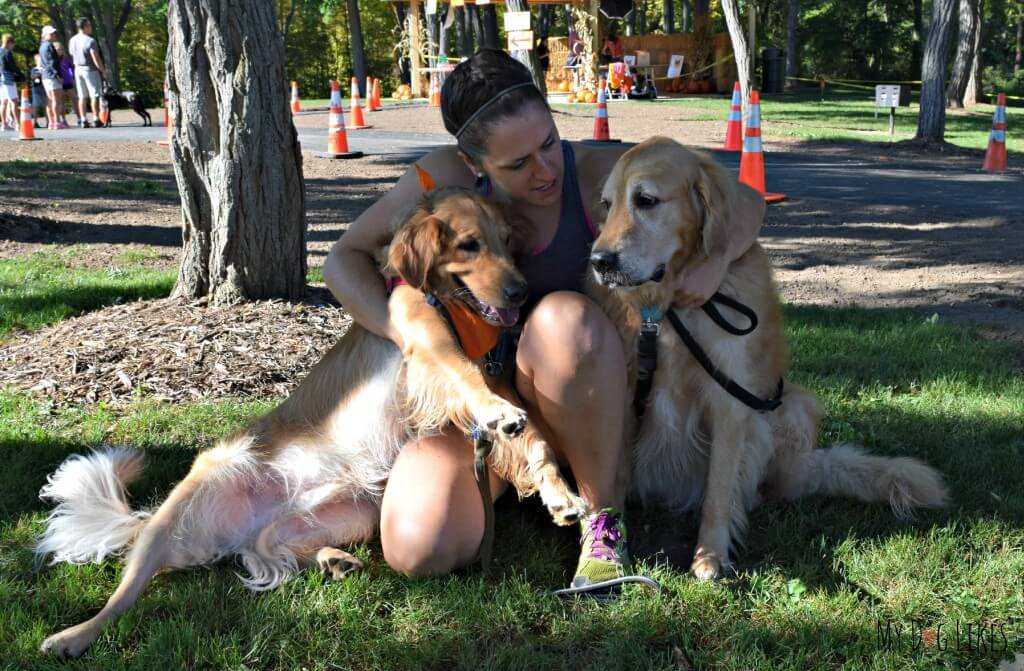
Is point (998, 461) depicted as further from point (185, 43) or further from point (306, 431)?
point (185, 43)

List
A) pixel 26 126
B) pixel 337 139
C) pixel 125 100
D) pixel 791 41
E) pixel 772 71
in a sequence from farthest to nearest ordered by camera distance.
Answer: pixel 791 41, pixel 772 71, pixel 125 100, pixel 26 126, pixel 337 139

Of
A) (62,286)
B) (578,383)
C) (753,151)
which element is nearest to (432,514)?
(578,383)

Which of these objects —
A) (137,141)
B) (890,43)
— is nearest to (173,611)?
(137,141)

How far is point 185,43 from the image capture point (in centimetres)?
502

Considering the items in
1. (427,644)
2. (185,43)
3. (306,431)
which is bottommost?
(427,644)

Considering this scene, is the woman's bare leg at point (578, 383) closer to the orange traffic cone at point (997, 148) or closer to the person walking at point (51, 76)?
the orange traffic cone at point (997, 148)

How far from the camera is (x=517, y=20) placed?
1639 cm

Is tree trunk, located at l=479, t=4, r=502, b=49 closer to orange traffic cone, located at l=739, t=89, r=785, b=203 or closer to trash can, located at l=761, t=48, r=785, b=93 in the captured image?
trash can, located at l=761, t=48, r=785, b=93

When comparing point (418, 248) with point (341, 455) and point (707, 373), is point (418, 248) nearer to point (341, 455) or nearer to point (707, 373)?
point (341, 455)

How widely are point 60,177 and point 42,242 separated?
13.0 feet

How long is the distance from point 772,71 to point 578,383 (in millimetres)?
33347

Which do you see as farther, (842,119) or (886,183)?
(842,119)

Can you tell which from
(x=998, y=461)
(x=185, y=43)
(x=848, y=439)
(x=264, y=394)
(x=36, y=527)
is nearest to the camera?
(x=36, y=527)

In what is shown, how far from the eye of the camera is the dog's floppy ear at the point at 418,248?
3025mm
